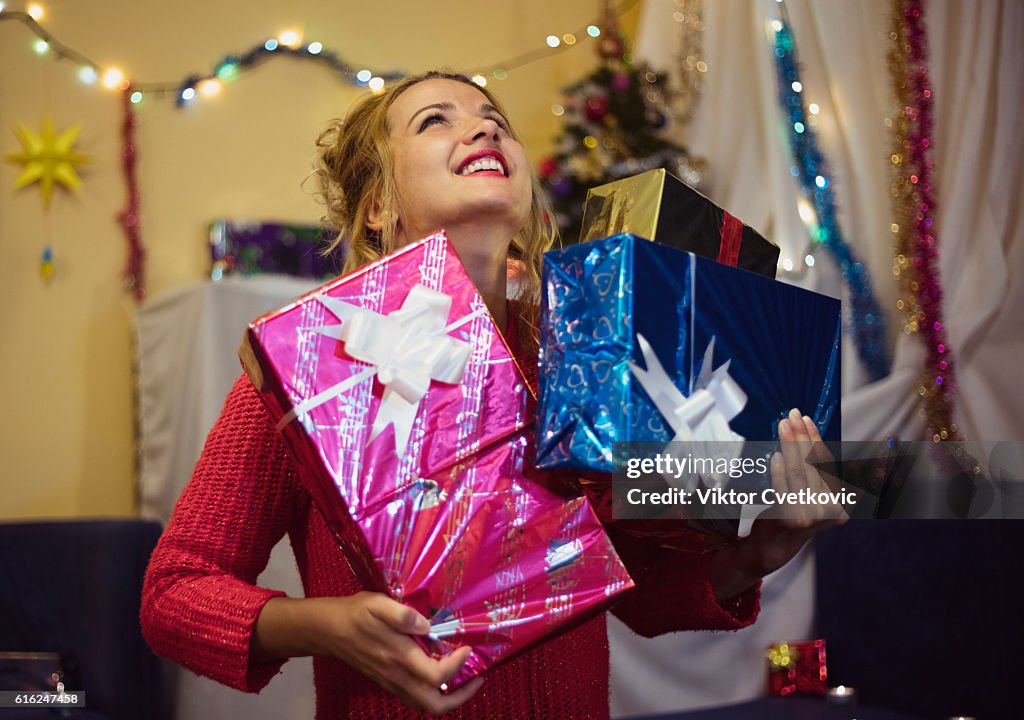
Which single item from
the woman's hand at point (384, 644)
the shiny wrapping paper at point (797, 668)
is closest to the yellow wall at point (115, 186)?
the shiny wrapping paper at point (797, 668)

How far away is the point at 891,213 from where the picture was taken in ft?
7.14

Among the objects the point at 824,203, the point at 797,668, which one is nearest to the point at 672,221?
the point at 797,668

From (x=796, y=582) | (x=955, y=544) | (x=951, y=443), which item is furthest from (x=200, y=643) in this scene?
(x=951, y=443)

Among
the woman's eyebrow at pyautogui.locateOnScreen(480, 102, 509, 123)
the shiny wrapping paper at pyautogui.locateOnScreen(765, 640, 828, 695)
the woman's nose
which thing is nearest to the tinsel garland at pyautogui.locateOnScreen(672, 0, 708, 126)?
the shiny wrapping paper at pyautogui.locateOnScreen(765, 640, 828, 695)

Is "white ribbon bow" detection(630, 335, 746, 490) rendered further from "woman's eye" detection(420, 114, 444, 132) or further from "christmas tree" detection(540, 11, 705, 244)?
"christmas tree" detection(540, 11, 705, 244)

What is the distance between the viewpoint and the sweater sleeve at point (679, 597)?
3.05 ft

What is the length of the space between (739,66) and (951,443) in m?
1.21

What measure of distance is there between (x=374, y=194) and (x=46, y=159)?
1.93 metres

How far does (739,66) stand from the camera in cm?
261

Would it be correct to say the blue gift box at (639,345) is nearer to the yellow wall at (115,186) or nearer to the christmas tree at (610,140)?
the christmas tree at (610,140)

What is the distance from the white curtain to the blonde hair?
3.80ft

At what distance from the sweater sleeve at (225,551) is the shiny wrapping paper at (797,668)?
1.24m

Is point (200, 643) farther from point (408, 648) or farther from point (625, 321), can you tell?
point (625, 321)

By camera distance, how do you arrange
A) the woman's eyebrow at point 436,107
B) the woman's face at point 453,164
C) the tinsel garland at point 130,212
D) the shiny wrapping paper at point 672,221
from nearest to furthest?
the shiny wrapping paper at point 672,221, the woman's face at point 453,164, the woman's eyebrow at point 436,107, the tinsel garland at point 130,212
